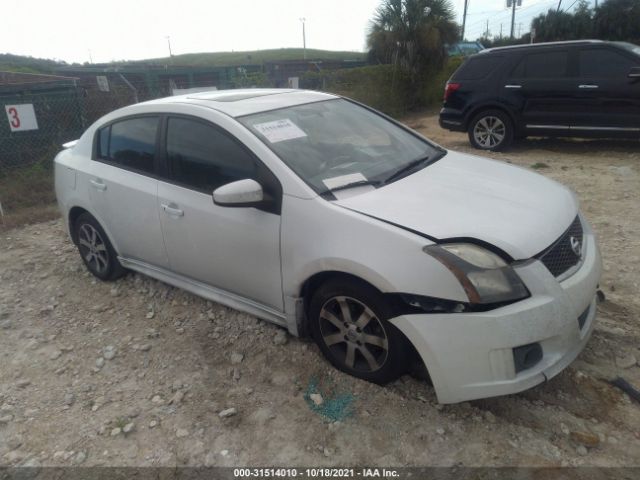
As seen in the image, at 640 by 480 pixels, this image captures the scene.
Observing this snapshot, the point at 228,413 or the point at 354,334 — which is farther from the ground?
the point at 354,334

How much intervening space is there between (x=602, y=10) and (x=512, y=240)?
142 ft

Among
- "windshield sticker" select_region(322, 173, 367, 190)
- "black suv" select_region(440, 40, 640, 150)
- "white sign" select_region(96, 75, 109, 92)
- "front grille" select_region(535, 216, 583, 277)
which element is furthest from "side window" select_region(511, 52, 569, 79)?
"white sign" select_region(96, 75, 109, 92)

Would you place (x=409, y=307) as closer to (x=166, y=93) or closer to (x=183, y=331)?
(x=183, y=331)

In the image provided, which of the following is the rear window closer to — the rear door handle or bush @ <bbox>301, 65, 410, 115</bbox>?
bush @ <bbox>301, 65, 410, 115</bbox>

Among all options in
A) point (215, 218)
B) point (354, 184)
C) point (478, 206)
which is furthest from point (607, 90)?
point (215, 218)

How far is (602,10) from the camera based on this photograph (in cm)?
3650

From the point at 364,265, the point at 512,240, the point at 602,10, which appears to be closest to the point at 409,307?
the point at 364,265

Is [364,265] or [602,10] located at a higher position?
[602,10]

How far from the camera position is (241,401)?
9.05ft

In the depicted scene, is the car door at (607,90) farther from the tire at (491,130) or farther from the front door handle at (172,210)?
the front door handle at (172,210)

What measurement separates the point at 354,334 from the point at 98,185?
2.46m

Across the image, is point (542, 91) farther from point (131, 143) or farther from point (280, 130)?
point (131, 143)

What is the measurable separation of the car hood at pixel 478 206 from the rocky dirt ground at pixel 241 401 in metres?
0.89

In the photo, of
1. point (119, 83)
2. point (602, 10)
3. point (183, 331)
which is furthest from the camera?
point (602, 10)
